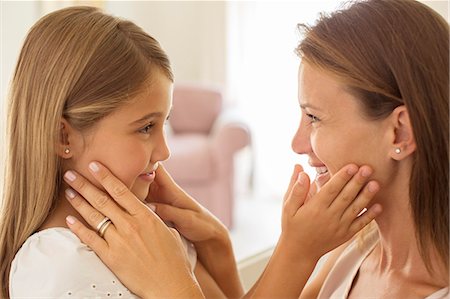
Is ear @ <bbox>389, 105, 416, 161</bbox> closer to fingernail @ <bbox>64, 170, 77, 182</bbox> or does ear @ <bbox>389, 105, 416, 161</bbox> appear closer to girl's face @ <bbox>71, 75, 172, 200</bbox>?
A: girl's face @ <bbox>71, 75, 172, 200</bbox>

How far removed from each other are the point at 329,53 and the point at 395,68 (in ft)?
0.50

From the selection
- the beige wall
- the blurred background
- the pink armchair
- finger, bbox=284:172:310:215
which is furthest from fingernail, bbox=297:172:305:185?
the beige wall

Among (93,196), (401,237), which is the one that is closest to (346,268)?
(401,237)

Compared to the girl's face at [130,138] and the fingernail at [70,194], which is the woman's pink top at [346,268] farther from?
the fingernail at [70,194]

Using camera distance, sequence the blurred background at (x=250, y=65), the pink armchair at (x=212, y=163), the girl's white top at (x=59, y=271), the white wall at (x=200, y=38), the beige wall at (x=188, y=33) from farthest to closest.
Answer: the beige wall at (x=188, y=33)
the white wall at (x=200, y=38)
the blurred background at (x=250, y=65)
the pink armchair at (x=212, y=163)
the girl's white top at (x=59, y=271)

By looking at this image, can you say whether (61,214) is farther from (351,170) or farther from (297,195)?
(351,170)

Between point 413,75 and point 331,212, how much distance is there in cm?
33

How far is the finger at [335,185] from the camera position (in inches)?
58.6

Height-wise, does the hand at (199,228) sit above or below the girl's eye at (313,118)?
below

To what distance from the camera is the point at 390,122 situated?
1449mm

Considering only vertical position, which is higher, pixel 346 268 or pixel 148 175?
pixel 148 175

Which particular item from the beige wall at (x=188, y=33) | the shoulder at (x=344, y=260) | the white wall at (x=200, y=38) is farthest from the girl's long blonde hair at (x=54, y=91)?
the beige wall at (x=188, y=33)

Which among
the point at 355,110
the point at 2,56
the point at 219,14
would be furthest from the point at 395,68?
the point at 219,14

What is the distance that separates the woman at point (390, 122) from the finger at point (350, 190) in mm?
30
